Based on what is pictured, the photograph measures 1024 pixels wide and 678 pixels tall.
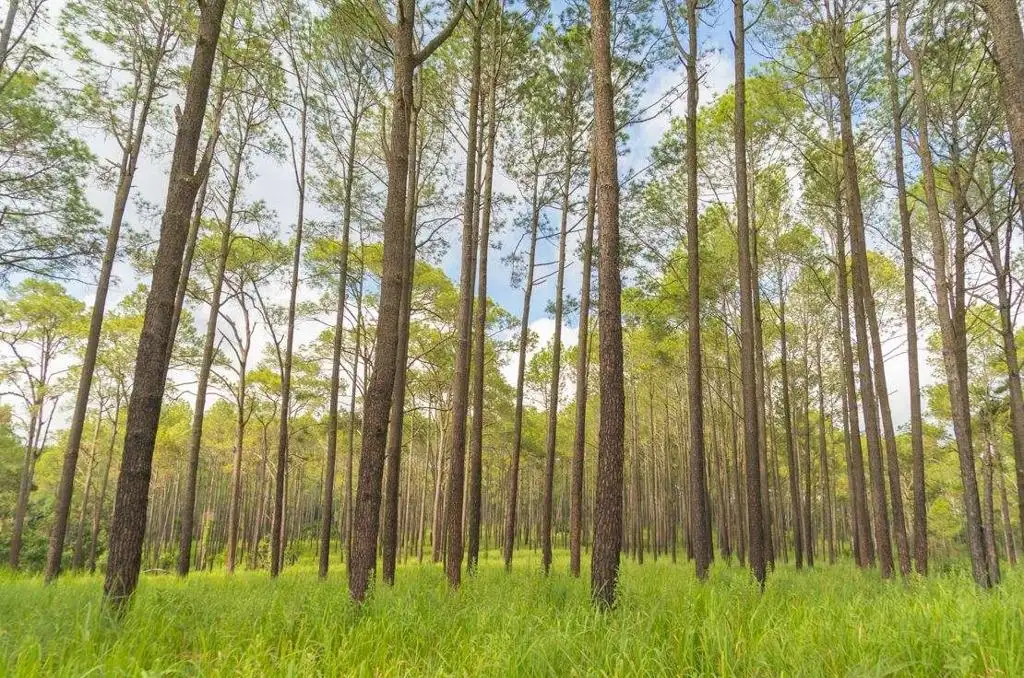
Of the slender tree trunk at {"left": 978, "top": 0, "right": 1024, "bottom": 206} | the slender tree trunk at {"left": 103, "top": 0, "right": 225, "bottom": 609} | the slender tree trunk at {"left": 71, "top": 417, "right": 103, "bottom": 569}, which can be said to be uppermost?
the slender tree trunk at {"left": 978, "top": 0, "right": 1024, "bottom": 206}

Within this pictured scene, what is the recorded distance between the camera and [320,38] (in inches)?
440

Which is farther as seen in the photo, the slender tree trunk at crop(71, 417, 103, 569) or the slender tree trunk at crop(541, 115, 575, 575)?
the slender tree trunk at crop(71, 417, 103, 569)

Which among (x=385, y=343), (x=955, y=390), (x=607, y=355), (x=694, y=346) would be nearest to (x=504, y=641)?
(x=607, y=355)

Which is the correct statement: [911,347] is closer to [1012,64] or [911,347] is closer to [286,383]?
[1012,64]

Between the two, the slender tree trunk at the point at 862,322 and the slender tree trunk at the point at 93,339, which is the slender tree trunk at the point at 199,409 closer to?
the slender tree trunk at the point at 93,339

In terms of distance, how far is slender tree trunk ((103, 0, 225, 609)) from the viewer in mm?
4238

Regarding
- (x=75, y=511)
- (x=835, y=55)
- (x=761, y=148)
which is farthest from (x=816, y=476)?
(x=75, y=511)

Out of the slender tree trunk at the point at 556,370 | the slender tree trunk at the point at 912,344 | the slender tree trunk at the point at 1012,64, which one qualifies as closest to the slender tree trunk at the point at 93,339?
the slender tree trunk at the point at 556,370

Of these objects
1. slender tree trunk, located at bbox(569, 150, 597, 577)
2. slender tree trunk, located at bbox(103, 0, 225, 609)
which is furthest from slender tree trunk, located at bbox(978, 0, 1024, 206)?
slender tree trunk, located at bbox(103, 0, 225, 609)

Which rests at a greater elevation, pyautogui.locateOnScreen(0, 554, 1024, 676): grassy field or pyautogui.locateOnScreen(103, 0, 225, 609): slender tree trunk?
pyautogui.locateOnScreen(103, 0, 225, 609): slender tree trunk

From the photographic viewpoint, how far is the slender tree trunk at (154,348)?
167 inches

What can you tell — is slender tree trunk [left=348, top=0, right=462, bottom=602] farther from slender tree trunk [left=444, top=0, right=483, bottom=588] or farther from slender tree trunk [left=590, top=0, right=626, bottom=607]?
slender tree trunk [left=444, top=0, right=483, bottom=588]

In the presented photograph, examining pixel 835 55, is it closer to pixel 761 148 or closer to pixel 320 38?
pixel 761 148

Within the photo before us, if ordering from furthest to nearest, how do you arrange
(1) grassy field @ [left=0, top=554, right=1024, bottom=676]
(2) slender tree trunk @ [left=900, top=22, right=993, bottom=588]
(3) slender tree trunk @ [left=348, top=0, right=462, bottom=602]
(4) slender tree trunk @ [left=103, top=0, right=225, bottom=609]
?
(2) slender tree trunk @ [left=900, top=22, right=993, bottom=588], (3) slender tree trunk @ [left=348, top=0, right=462, bottom=602], (4) slender tree trunk @ [left=103, top=0, right=225, bottom=609], (1) grassy field @ [left=0, top=554, right=1024, bottom=676]
